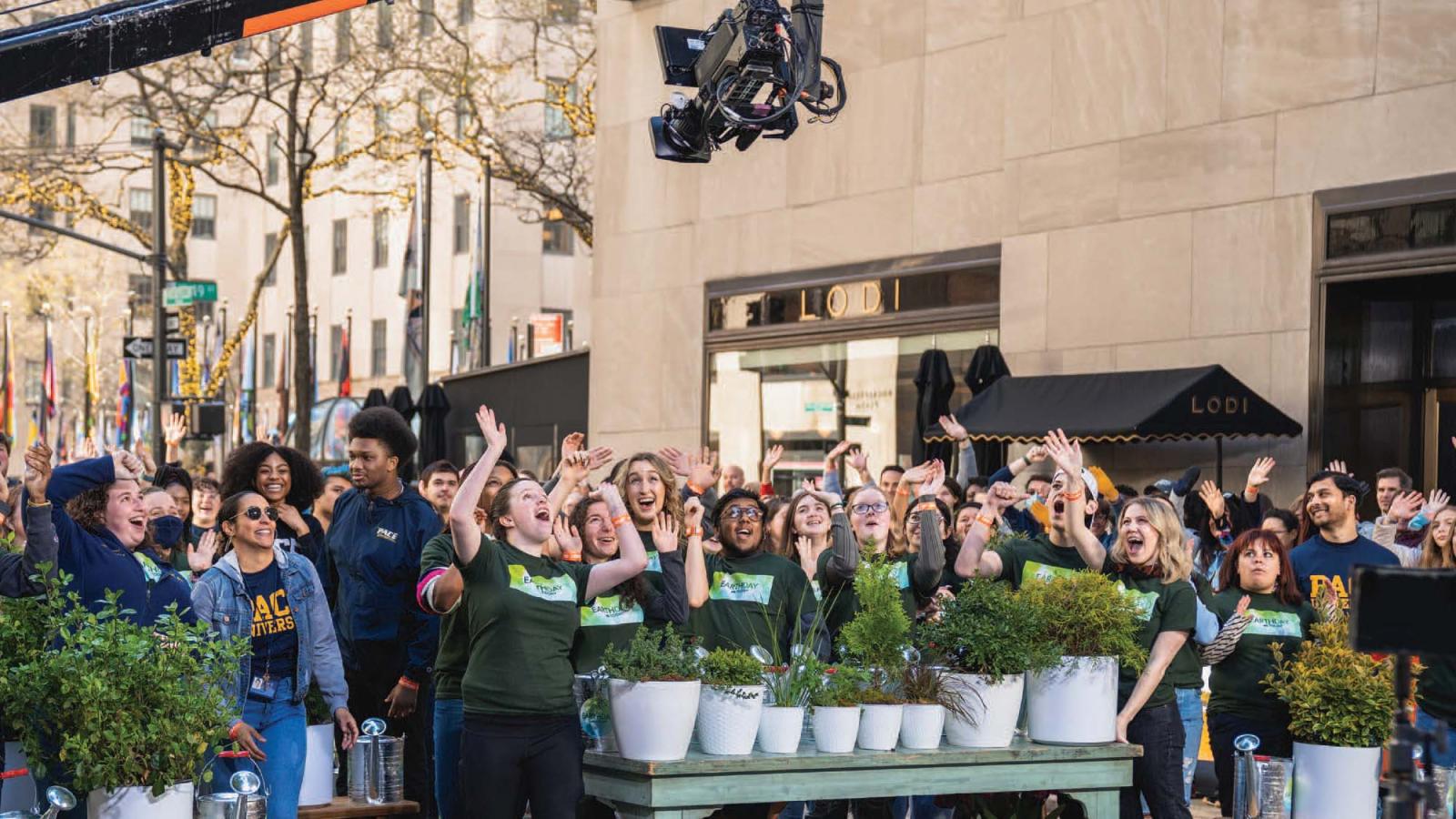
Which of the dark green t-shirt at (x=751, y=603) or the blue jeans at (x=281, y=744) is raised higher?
the dark green t-shirt at (x=751, y=603)

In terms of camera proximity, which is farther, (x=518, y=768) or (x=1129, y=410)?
(x=1129, y=410)

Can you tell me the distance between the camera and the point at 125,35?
10234 millimetres

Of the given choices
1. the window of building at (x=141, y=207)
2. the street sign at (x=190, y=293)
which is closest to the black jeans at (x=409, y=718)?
the street sign at (x=190, y=293)

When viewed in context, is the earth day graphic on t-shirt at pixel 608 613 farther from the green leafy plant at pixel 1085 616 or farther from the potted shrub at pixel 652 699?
the green leafy plant at pixel 1085 616

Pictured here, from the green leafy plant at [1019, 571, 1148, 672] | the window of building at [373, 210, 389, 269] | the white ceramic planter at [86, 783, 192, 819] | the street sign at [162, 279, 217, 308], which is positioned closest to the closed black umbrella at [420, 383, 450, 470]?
the street sign at [162, 279, 217, 308]

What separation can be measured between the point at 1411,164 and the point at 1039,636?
8.63m

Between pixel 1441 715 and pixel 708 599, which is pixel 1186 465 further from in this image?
pixel 708 599

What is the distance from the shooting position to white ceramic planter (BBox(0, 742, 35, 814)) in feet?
25.4

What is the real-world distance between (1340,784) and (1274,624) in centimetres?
108

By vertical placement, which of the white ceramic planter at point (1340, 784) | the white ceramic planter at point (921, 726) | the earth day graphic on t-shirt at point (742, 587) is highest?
the earth day graphic on t-shirt at point (742, 587)

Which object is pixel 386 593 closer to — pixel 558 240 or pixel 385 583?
pixel 385 583

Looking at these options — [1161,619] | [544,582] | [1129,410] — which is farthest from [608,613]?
[1129,410]

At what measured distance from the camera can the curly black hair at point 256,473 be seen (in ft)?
31.8

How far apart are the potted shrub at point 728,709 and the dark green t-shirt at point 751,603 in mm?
1037
